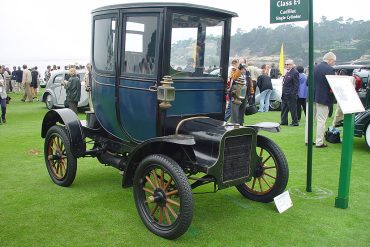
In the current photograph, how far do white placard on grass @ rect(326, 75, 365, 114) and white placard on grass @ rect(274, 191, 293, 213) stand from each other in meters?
1.07

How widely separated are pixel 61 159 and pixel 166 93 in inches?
82.4

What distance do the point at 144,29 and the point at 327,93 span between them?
4397 millimetres

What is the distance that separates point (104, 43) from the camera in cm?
444

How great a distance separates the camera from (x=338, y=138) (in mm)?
7617

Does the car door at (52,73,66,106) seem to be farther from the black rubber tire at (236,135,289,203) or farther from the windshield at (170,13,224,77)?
the black rubber tire at (236,135,289,203)

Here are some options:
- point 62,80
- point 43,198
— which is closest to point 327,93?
point 43,198

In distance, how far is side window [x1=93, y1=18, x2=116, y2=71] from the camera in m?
4.29

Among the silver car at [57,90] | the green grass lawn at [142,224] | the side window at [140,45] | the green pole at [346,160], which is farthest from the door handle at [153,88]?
the silver car at [57,90]

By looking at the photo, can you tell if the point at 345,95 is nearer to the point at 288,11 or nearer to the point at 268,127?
the point at 268,127

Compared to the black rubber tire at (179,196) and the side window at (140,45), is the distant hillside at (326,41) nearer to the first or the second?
the side window at (140,45)

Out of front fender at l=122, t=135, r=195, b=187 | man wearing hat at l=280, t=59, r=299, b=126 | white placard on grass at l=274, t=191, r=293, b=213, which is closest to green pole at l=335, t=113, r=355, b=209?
white placard on grass at l=274, t=191, r=293, b=213

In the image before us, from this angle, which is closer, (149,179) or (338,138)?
(149,179)

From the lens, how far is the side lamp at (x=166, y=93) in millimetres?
3566

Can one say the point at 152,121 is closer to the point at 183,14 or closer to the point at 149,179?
the point at 149,179
